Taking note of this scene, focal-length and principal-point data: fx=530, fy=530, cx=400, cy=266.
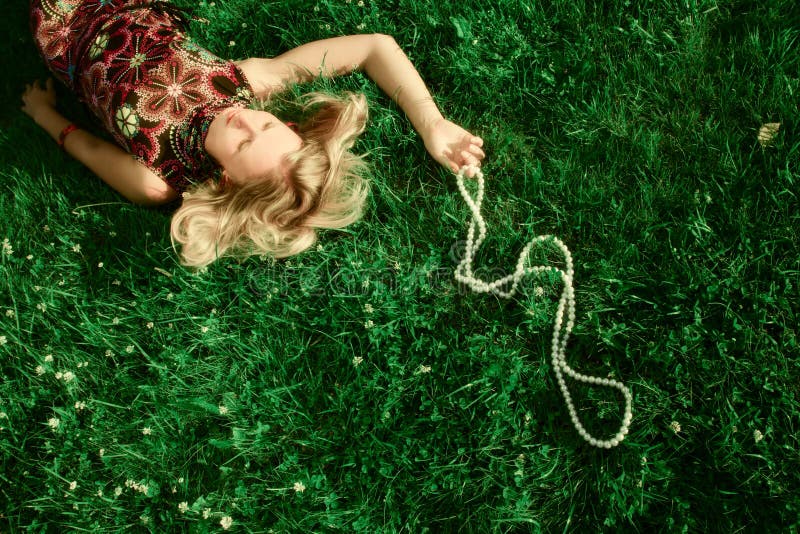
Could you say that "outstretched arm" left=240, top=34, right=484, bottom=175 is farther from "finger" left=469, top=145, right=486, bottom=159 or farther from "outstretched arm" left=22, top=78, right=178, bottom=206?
"outstretched arm" left=22, top=78, right=178, bottom=206

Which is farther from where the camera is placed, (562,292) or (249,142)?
(249,142)

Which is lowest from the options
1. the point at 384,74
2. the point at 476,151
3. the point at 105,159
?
the point at 476,151

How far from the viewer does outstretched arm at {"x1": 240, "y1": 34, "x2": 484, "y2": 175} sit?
3090mm

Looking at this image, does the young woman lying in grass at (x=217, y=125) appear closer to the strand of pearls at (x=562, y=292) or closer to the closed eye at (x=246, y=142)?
the closed eye at (x=246, y=142)

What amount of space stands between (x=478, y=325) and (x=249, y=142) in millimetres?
1665

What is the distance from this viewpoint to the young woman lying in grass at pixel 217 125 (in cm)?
303

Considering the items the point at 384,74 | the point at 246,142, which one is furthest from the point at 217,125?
the point at 384,74

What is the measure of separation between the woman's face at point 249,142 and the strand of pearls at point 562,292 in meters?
1.04

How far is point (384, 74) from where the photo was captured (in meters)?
3.28

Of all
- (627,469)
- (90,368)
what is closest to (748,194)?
(627,469)

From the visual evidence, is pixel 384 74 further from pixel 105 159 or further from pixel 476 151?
pixel 105 159

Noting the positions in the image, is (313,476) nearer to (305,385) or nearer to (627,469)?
(305,385)

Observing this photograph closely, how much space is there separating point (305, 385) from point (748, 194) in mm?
2515

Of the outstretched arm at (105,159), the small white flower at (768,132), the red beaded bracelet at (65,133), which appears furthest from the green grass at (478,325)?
the red beaded bracelet at (65,133)
